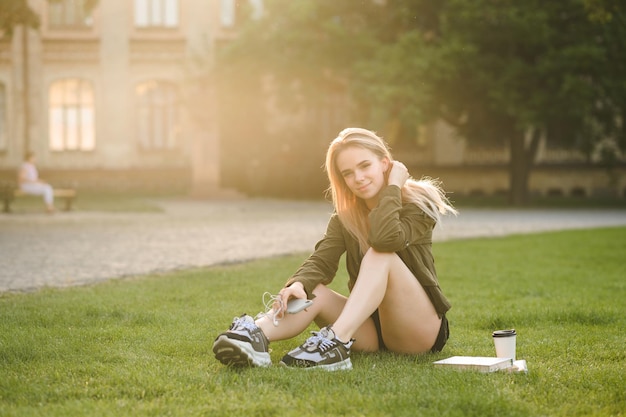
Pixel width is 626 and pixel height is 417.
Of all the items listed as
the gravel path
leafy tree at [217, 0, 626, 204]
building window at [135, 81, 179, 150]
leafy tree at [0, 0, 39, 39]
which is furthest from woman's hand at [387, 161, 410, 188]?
building window at [135, 81, 179, 150]

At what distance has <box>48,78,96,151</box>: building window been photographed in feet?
114

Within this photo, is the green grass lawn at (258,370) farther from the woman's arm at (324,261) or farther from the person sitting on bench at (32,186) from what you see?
the person sitting on bench at (32,186)

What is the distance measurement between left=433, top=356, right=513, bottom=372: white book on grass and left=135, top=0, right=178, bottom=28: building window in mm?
32169

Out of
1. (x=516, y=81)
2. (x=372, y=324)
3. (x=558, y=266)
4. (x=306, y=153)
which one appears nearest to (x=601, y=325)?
(x=372, y=324)

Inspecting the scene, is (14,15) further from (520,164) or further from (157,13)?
(157,13)

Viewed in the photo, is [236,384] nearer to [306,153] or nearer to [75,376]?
[75,376]

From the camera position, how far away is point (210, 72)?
28.6 m

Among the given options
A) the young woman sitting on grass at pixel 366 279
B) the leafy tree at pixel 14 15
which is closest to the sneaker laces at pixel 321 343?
the young woman sitting on grass at pixel 366 279

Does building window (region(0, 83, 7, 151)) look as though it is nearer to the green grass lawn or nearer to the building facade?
the building facade

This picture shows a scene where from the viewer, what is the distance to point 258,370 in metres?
4.36

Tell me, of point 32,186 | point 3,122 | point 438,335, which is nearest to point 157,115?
point 3,122

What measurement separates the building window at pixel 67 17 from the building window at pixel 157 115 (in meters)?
3.23

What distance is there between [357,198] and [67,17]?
32.3 m

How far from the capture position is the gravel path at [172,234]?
32.6ft
